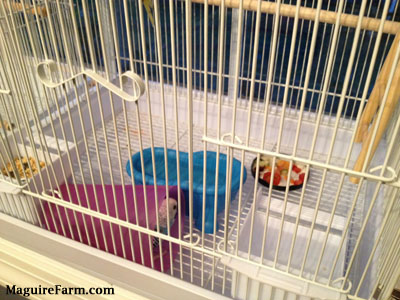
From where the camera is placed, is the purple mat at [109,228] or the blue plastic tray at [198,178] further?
the blue plastic tray at [198,178]

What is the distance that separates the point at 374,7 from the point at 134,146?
2.10 m

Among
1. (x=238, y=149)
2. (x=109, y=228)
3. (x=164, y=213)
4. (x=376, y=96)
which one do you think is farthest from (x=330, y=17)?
(x=109, y=228)

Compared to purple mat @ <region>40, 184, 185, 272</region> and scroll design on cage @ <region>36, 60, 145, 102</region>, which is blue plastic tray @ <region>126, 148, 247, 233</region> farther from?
scroll design on cage @ <region>36, 60, 145, 102</region>

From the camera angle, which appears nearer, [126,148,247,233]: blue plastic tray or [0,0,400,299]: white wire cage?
[0,0,400,299]: white wire cage

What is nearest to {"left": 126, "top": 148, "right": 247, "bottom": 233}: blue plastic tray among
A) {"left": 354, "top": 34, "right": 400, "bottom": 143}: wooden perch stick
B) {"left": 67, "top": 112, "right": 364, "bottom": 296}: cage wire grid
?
{"left": 67, "top": 112, "right": 364, "bottom": 296}: cage wire grid

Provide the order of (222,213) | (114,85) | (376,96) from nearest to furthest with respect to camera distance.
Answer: (114,85) → (376,96) → (222,213)

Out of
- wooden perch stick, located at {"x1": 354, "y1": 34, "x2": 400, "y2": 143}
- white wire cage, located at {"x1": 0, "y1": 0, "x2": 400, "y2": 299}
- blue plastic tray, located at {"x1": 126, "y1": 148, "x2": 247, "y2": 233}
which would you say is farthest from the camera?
blue plastic tray, located at {"x1": 126, "y1": 148, "x2": 247, "y2": 233}

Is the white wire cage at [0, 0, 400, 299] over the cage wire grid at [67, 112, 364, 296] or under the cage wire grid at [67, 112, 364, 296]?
over

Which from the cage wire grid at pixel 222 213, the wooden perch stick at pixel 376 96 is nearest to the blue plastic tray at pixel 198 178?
the cage wire grid at pixel 222 213

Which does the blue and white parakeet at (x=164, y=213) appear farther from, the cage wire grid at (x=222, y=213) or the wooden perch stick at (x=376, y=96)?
the wooden perch stick at (x=376, y=96)

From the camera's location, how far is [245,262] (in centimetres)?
65

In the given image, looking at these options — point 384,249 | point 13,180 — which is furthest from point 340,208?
point 13,180

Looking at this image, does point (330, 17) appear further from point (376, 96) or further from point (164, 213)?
point (164, 213)

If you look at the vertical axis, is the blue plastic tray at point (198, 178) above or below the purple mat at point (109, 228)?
below
